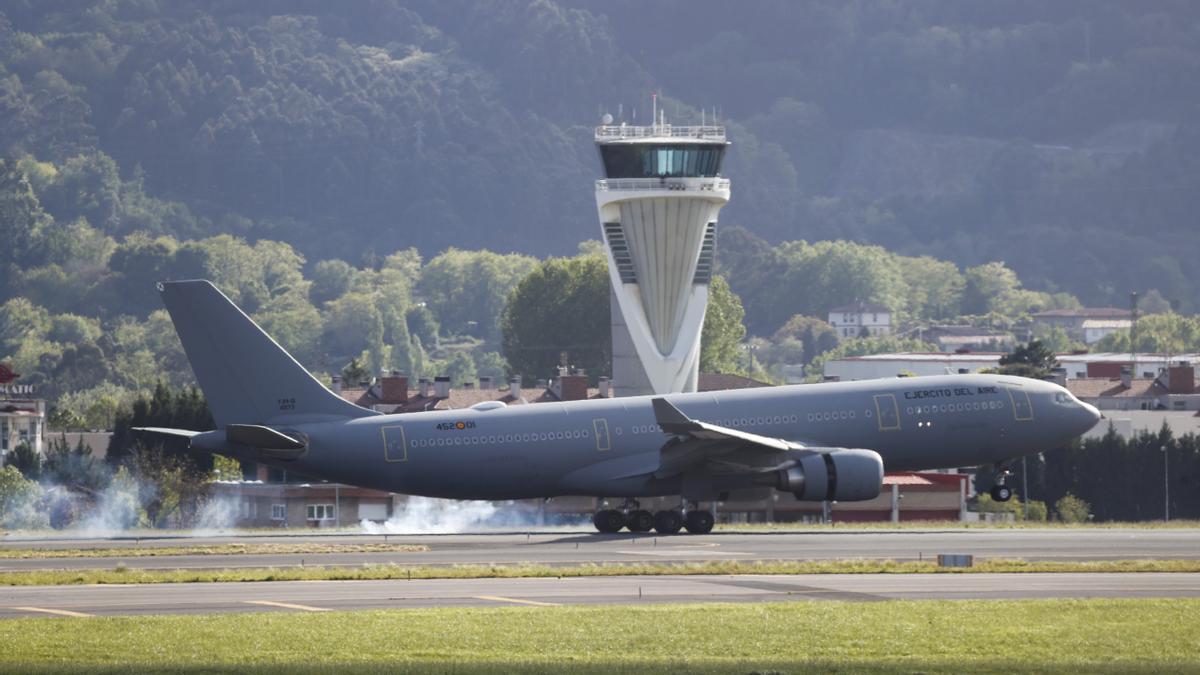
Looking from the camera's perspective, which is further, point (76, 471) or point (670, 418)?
point (76, 471)

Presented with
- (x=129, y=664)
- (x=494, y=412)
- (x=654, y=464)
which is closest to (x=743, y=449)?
(x=654, y=464)

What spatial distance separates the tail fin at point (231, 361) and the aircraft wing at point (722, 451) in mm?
10659

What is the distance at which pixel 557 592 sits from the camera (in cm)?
4534

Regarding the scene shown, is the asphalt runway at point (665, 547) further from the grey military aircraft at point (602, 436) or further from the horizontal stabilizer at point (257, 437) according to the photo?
the horizontal stabilizer at point (257, 437)

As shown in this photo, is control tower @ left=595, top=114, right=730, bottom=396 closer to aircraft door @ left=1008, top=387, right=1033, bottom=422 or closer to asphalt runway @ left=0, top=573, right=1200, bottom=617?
aircraft door @ left=1008, top=387, right=1033, bottom=422

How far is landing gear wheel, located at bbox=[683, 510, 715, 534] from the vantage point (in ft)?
213

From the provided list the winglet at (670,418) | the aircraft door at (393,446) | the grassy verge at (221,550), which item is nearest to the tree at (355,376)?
the aircraft door at (393,446)

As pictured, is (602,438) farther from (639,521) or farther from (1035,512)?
(1035,512)

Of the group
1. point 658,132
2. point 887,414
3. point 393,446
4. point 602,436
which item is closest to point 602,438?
point 602,436

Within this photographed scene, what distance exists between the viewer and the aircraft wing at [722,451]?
6316 cm

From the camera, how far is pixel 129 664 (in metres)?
35.5

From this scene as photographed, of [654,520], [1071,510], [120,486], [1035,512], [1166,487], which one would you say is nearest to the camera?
[654,520]

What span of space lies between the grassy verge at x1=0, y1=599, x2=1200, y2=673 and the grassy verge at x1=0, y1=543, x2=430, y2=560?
18272 millimetres

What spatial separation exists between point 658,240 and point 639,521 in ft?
222
